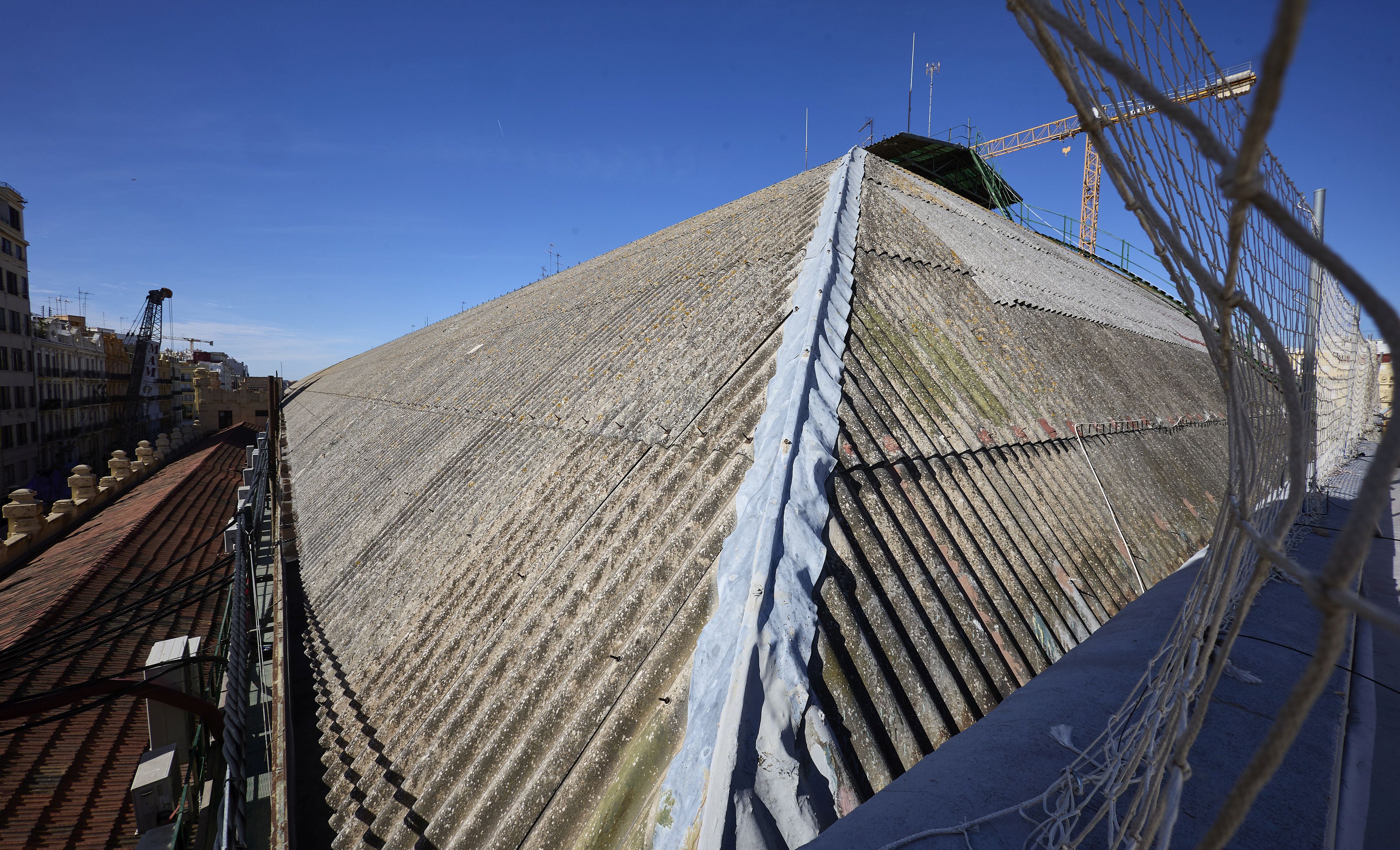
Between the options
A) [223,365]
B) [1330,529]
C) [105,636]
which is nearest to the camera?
[1330,529]

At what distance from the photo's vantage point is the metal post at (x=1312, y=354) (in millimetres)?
3275

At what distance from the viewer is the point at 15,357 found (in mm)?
32656

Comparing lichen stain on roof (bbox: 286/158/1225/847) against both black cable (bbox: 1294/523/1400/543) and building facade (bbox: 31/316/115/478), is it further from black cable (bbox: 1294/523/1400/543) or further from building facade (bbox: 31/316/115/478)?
building facade (bbox: 31/316/115/478)

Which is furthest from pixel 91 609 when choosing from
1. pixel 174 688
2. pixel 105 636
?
pixel 174 688

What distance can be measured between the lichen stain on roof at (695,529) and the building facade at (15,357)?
3902 centimetres

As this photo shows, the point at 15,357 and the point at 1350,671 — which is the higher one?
the point at 15,357

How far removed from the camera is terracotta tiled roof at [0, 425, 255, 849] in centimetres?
558

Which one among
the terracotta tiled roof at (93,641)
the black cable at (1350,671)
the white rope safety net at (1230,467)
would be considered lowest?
the terracotta tiled roof at (93,641)

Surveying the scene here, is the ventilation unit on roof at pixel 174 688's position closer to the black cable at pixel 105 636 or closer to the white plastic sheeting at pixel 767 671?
the black cable at pixel 105 636

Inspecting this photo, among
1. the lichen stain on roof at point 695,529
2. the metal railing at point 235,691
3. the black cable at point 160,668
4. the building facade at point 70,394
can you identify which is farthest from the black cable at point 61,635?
the building facade at point 70,394

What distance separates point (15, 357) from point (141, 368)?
16.6 m

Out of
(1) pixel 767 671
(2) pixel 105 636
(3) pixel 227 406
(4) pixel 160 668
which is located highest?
(3) pixel 227 406

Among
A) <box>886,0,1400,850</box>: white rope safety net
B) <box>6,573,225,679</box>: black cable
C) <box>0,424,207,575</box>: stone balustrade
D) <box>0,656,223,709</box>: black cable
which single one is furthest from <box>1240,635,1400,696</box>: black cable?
<box>0,424,207,575</box>: stone balustrade

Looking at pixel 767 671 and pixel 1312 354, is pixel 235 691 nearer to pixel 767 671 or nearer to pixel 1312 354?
pixel 767 671
